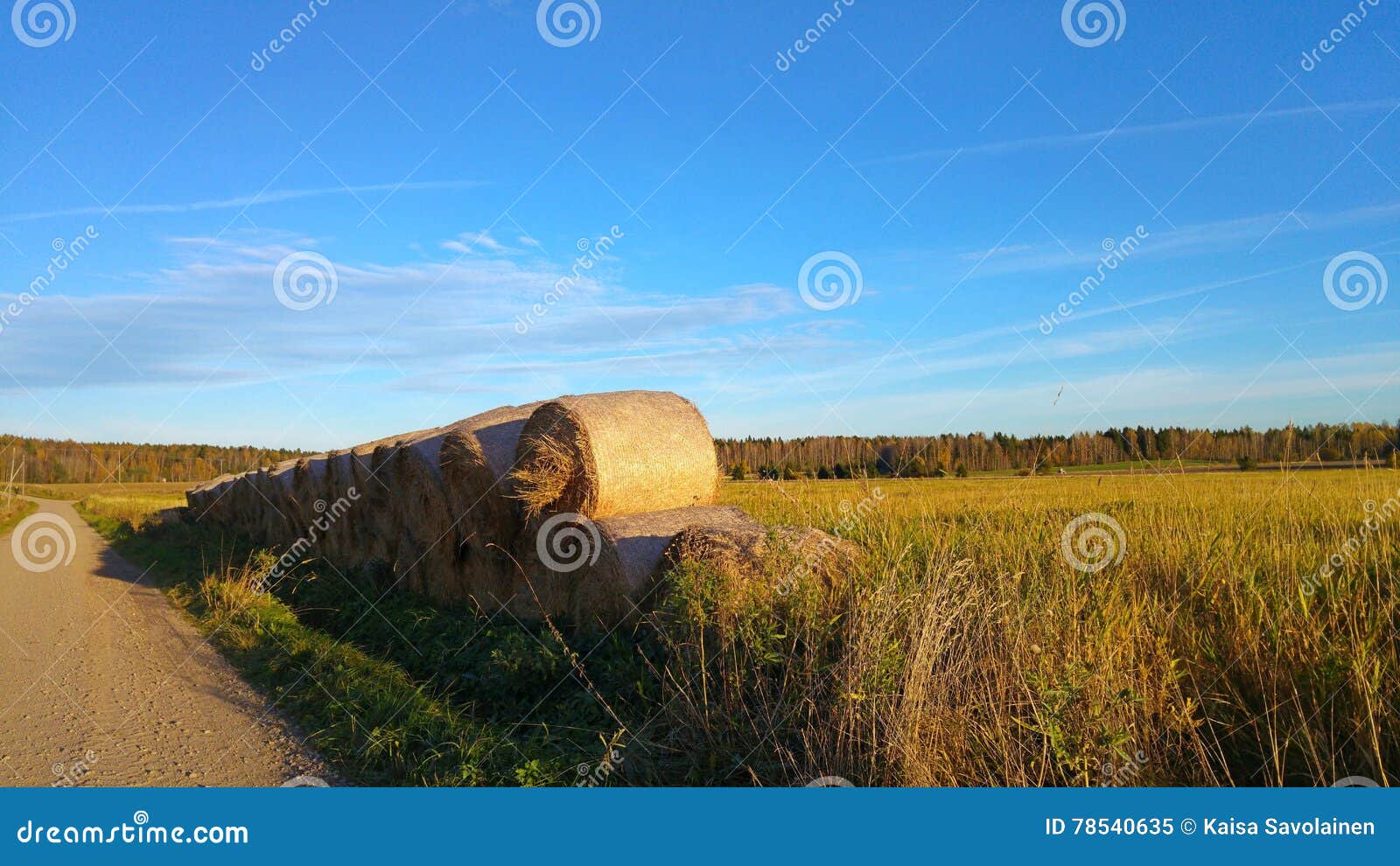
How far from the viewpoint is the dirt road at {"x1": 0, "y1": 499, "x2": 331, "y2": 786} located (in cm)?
564

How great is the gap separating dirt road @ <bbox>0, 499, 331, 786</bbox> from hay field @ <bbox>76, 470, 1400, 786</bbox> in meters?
0.54

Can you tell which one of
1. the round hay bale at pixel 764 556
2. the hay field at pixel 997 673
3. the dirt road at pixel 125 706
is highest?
the round hay bale at pixel 764 556

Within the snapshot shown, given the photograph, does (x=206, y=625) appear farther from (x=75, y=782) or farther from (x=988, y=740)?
(x=988, y=740)

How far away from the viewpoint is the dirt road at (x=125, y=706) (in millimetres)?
5641

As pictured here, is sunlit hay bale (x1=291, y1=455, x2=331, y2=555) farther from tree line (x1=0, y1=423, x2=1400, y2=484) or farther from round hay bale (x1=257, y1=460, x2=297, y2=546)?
tree line (x1=0, y1=423, x2=1400, y2=484)

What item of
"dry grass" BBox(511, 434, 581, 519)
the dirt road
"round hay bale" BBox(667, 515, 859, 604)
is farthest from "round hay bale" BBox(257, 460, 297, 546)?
"round hay bale" BBox(667, 515, 859, 604)

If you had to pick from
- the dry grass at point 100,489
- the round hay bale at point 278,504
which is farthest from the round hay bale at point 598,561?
the dry grass at point 100,489

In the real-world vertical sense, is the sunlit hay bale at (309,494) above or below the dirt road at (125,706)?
above

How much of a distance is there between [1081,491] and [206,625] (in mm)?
10416

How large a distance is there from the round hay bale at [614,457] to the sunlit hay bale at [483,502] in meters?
0.37

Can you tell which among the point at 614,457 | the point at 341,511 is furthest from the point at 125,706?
the point at 341,511

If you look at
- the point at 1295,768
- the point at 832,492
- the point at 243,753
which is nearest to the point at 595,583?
the point at 832,492

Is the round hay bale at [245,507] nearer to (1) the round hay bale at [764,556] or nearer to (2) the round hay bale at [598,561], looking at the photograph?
(2) the round hay bale at [598,561]

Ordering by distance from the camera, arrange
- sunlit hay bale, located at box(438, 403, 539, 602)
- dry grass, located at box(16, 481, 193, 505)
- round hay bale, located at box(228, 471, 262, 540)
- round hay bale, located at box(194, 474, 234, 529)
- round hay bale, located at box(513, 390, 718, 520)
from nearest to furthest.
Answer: round hay bale, located at box(513, 390, 718, 520), sunlit hay bale, located at box(438, 403, 539, 602), round hay bale, located at box(228, 471, 262, 540), round hay bale, located at box(194, 474, 234, 529), dry grass, located at box(16, 481, 193, 505)
